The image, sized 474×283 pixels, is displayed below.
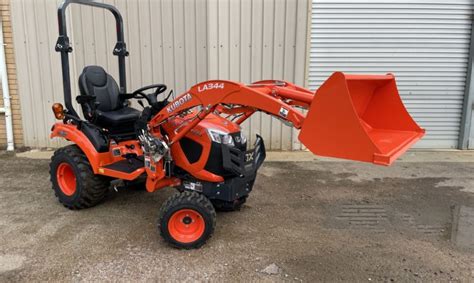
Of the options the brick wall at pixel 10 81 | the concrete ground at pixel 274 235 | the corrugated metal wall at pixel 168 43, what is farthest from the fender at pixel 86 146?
the brick wall at pixel 10 81

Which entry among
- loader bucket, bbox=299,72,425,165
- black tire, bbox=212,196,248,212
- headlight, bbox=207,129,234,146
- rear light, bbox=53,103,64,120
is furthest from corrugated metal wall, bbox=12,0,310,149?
loader bucket, bbox=299,72,425,165

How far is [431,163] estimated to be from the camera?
6617mm

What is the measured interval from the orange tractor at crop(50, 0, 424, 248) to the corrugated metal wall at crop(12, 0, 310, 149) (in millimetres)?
2310

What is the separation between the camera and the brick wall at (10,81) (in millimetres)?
6812

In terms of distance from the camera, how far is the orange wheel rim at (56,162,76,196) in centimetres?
443

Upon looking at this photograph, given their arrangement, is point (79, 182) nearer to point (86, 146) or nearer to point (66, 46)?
point (86, 146)

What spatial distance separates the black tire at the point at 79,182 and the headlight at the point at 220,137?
4.49 feet

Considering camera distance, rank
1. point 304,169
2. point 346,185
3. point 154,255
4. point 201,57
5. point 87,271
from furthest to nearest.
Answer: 1. point 201,57
2. point 304,169
3. point 346,185
4. point 154,255
5. point 87,271

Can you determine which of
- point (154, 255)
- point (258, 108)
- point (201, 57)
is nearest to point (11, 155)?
point (201, 57)

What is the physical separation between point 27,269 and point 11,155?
4.19m

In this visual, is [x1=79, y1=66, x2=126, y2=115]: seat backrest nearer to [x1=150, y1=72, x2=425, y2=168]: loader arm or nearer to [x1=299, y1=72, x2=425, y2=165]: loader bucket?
[x1=150, y1=72, x2=425, y2=168]: loader arm

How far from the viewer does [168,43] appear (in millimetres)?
7027

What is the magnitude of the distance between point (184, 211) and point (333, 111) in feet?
5.10

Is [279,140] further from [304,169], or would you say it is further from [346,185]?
[346,185]
